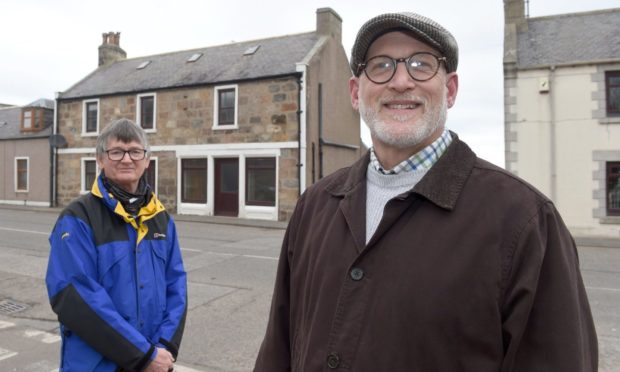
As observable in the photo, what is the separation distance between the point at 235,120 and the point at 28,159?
13.6m

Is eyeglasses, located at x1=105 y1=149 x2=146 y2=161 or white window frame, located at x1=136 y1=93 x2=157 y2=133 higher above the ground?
white window frame, located at x1=136 y1=93 x2=157 y2=133

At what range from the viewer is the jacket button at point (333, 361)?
160 cm

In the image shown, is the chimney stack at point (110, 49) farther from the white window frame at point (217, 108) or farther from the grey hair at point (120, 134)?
the grey hair at point (120, 134)

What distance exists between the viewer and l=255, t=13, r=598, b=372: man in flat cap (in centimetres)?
144

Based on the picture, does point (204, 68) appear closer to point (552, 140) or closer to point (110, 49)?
point (110, 49)

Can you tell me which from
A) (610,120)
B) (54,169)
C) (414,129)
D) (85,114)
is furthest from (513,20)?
(54,169)

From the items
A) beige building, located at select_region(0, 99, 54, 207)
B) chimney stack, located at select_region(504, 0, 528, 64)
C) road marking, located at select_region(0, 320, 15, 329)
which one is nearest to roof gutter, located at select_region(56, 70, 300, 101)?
beige building, located at select_region(0, 99, 54, 207)

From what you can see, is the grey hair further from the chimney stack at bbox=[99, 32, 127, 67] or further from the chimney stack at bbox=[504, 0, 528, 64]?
the chimney stack at bbox=[99, 32, 127, 67]

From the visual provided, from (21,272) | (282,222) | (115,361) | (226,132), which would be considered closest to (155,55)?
(226,132)

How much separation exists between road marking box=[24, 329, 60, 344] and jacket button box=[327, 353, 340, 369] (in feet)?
14.5

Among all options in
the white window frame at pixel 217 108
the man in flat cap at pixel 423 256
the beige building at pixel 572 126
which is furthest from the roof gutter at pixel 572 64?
the man in flat cap at pixel 423 256

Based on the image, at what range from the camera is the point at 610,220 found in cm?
1486

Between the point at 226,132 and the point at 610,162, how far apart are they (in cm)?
1401

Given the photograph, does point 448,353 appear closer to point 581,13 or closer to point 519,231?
point 519,231
